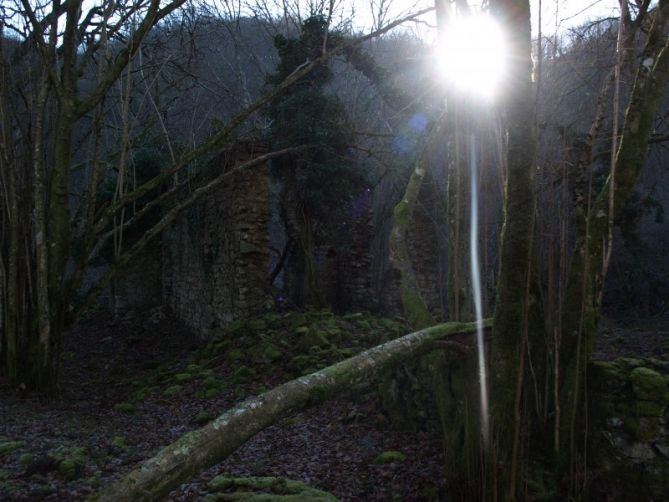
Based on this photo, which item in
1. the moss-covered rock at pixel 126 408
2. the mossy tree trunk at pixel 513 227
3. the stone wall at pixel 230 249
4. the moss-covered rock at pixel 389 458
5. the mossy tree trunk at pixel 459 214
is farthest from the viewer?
the stone wall at pixel 230 249

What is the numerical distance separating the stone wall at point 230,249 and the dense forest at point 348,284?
0.18 feet

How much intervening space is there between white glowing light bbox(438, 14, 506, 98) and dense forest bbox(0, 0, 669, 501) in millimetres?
22

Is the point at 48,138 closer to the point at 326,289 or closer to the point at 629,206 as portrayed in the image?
the point at 326,289

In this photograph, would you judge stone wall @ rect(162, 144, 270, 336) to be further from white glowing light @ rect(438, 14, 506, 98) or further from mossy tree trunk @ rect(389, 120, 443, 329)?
white glowing light @ rect(438, 14, 506, 98)

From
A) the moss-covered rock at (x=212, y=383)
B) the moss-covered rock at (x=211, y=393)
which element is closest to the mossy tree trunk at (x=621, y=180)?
the moss-covered rock at (x=211, y=393)

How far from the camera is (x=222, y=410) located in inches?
219

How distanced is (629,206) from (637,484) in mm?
9598

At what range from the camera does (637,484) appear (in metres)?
3.01

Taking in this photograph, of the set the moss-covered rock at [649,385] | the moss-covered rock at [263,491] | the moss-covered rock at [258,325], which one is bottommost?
the moss-covered rock at [263,491]

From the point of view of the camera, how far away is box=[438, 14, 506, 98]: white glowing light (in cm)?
280

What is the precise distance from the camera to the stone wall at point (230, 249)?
28.7 feet

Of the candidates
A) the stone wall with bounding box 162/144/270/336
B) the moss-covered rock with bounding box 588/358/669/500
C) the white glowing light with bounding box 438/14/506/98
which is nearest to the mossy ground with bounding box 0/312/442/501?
the stone wall with bounding box 162/144/270/336

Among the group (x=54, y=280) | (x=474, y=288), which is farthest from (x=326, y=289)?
(x=474, y=288)

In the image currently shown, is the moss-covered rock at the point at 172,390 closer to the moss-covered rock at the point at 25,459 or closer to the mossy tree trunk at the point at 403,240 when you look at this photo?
the moss-covered rock at the point at 25,459
